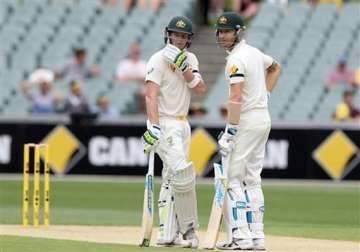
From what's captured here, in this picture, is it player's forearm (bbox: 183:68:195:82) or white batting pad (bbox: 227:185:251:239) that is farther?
player's forearm (bbox: 183:68:195:82)

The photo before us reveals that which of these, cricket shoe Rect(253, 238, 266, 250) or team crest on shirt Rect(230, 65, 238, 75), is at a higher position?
team crest on shirt Rect(230, 65, 238, 75)

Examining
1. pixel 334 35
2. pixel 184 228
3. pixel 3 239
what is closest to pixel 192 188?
pixel 184 228

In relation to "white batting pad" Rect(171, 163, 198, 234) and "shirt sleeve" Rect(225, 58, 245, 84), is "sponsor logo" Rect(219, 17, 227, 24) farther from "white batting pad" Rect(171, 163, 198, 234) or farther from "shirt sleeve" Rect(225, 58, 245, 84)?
"white batting pad" Rect(171, 163, 198, 234)

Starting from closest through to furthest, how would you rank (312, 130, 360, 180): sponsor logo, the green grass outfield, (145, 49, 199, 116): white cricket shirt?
(145, 49, 199, 116): white cricket shirt
the green grass outfield
(312, 130, 360, 180): sponsor logo

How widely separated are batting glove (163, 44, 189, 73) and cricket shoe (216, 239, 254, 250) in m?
1.70

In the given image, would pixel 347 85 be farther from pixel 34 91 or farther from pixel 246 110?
pixel 246 110

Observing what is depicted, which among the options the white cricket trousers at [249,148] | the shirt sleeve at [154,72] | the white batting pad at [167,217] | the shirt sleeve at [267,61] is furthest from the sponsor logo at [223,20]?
the white batting pad at [167,217]

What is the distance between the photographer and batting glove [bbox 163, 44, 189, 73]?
12.1 meters

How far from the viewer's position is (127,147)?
933 inches

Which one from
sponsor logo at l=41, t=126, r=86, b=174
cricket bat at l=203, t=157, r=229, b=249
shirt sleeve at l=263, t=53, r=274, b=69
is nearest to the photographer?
cricket bat at l=203, t=157, r=229, b=249

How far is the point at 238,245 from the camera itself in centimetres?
1177

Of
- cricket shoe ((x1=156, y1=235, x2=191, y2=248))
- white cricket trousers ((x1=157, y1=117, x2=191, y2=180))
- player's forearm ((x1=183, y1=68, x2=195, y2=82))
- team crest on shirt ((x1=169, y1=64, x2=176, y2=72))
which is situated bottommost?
cricket shoe ((x1=156, y1=235, x2=191, y2=248))

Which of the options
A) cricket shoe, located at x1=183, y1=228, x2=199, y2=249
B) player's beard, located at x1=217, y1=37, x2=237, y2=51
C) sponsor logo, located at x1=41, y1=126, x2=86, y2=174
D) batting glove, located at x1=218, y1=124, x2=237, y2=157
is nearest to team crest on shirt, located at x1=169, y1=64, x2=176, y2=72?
player's beard, located at x1=217, y1=37, x2=237, y2=51

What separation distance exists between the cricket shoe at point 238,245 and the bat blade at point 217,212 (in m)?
0.12
